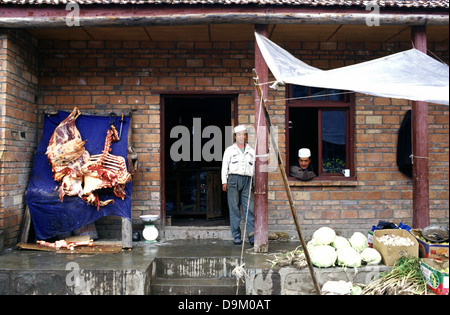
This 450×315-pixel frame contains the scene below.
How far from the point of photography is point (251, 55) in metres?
7.10

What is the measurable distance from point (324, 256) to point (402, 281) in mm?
960

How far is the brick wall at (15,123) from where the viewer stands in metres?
5.86

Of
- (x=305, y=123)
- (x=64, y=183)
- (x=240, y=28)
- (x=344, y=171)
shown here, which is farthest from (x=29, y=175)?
(x=344, y=171)

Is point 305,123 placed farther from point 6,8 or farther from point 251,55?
point 6,8

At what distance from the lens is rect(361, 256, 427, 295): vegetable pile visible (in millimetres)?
4484

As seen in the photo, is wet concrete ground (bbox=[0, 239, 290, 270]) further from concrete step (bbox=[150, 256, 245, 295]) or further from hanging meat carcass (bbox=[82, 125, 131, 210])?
hanging meat carcass (bbox=[82, 125, 131, 210])

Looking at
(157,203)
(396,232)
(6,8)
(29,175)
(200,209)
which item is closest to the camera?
(396,232)

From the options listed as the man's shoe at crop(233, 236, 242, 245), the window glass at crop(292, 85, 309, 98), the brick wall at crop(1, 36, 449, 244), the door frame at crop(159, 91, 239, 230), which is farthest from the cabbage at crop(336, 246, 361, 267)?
the window glass at crop(292, 85, 309, 98)

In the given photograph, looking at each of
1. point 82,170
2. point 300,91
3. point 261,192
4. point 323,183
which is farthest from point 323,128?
point 82,170

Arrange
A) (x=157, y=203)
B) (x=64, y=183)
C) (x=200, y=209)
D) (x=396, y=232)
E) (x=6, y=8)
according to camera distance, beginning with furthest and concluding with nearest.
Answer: (x=200, y=209) < (x=157, y=203) < (x=64, y=183) < (x=6, y=8) < (x=396, y=232)

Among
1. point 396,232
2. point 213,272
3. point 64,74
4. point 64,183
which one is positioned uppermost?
point 64,74

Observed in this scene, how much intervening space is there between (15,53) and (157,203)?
3556mm

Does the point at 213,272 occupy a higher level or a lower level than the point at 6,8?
lower
